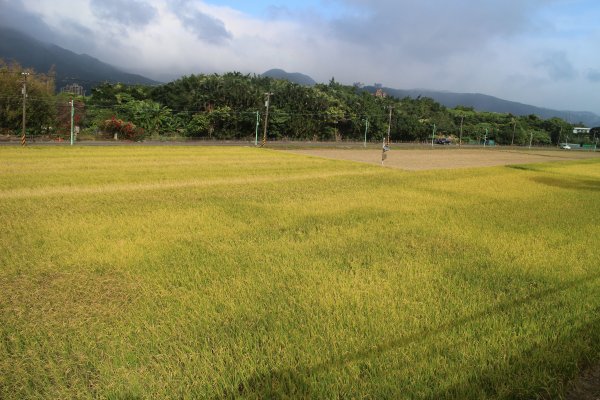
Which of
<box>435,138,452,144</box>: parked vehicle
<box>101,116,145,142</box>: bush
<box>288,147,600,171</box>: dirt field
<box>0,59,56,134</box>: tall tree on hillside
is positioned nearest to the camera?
<box>288,147,600,171</box>: dirt field

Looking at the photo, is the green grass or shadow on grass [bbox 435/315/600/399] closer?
shadow on grass [bbox 435/315/600/399]

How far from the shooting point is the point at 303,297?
577cm

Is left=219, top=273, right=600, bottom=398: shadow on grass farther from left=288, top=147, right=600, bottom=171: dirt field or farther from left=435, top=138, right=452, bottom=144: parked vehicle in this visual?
left=435, top=138, right=452, bottom=144: parked vehicle

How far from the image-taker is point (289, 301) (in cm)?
564

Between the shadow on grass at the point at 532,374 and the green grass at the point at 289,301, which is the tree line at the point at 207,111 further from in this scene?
the shadow on grass at the point at 532,374

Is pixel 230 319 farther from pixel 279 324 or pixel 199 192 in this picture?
pixel 199 192

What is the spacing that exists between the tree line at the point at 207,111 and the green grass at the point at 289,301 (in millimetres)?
41239

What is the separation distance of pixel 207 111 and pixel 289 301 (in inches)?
2200

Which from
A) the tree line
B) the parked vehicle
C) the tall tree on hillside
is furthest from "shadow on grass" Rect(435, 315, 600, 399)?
the parked vehicle

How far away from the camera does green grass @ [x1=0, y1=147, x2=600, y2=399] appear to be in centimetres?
393

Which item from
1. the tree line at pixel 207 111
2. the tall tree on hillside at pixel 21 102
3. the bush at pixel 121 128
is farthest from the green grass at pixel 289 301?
the tree line at pixel 207 111

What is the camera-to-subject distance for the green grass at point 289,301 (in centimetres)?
393

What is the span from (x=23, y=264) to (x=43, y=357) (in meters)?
3.25

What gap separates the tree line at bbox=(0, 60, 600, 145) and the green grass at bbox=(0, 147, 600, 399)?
135 ft
